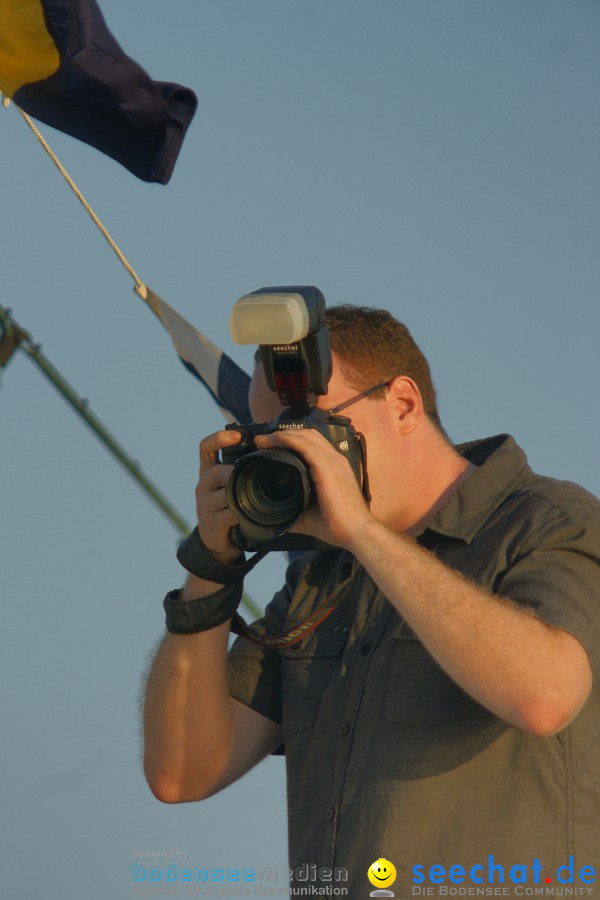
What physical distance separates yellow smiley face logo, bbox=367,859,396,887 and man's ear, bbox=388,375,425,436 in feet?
3.22

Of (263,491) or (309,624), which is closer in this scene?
(263,491)

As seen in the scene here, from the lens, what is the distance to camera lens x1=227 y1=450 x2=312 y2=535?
263 centimetres

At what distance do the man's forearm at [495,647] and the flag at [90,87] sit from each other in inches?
88.5

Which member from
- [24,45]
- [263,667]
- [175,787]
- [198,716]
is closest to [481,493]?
[263,667]

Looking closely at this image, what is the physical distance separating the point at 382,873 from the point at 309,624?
58 centimetres

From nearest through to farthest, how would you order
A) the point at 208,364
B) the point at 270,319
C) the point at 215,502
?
the point at 270,319, the point at 215,502, the point at 208,364

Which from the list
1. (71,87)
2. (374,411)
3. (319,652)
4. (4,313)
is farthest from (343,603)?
(4,313)

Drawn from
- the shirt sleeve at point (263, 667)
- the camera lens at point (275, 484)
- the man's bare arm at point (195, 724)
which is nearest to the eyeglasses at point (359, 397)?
the camera lens at point (275, 484)

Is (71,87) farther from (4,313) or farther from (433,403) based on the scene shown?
(433,403)

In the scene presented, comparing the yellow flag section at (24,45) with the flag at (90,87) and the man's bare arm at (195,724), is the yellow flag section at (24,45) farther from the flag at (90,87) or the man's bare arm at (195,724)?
the man's bare arm at (195,724)

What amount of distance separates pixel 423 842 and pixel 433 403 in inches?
45.2

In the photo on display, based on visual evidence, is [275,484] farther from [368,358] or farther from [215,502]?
[368,358]

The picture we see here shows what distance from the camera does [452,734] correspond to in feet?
8.42

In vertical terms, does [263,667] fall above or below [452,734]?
above
